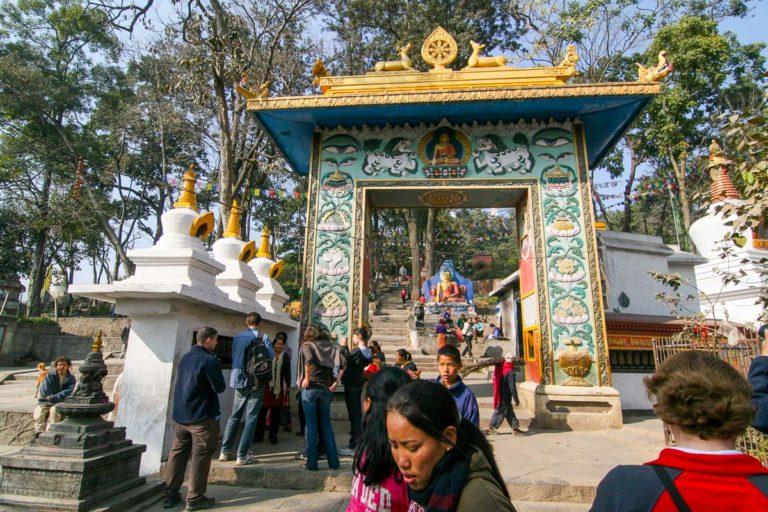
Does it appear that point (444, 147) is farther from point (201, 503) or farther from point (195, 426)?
point (201, 503)

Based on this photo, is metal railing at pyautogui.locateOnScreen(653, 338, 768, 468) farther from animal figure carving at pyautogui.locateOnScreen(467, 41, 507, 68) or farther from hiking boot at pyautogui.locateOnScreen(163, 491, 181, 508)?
animal figure carving at pyautogui.locateOnScreen(467, 41, 507, 68)

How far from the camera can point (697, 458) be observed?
4.09 feet

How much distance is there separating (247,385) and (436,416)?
3.83 m

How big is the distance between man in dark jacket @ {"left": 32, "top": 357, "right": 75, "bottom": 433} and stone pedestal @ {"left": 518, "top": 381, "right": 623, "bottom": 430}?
24.0ft

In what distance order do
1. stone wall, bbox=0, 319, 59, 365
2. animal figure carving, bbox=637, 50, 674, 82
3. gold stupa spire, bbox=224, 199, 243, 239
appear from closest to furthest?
1. gold stupa spire, bbox=224, 199, 243, 239
2. animal figure carving, bbox=637, 50, 674, 82
3. stone wall, bbox=0, 319, 59, 365

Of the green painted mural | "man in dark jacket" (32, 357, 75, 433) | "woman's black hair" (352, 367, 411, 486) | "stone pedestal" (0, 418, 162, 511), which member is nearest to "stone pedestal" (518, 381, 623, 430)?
the green painted mural

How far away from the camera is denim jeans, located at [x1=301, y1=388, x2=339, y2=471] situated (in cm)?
472

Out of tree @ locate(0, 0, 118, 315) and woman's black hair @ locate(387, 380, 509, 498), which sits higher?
tree @ locate(0, 0, 118, 315)

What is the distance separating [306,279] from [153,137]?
74.9ft

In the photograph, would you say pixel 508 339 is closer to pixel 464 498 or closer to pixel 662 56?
pixel 662 56

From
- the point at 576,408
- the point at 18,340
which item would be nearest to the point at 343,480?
the point at 576,408

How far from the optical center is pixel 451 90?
8.38 m

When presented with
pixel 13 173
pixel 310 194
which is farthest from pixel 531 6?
pixel 13 173

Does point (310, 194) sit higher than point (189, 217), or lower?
higher
